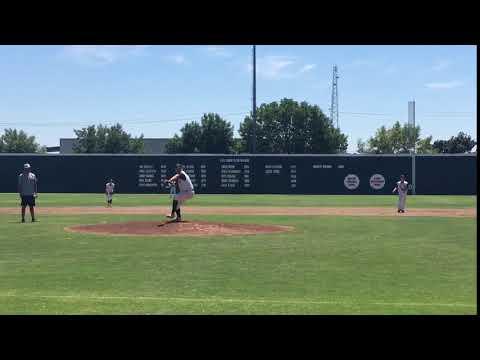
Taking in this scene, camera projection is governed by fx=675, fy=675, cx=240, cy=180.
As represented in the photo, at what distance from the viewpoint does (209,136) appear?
82.2m

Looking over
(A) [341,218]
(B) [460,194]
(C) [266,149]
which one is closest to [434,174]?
(B) [460,194]

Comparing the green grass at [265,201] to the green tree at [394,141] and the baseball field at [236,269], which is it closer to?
the baseball field at [236,269]

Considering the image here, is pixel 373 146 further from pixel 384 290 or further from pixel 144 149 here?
pixel 384 290

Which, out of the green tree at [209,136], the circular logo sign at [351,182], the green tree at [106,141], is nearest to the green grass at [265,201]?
the circular logo sign at [351,182]

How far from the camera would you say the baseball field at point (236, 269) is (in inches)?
338

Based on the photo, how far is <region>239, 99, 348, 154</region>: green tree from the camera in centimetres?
8450

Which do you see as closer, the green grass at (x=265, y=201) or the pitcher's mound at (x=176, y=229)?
the pitcher's mound at (x=176, y=229)

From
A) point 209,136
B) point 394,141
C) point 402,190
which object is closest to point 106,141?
point 209,136

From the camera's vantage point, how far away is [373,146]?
9656 cm
